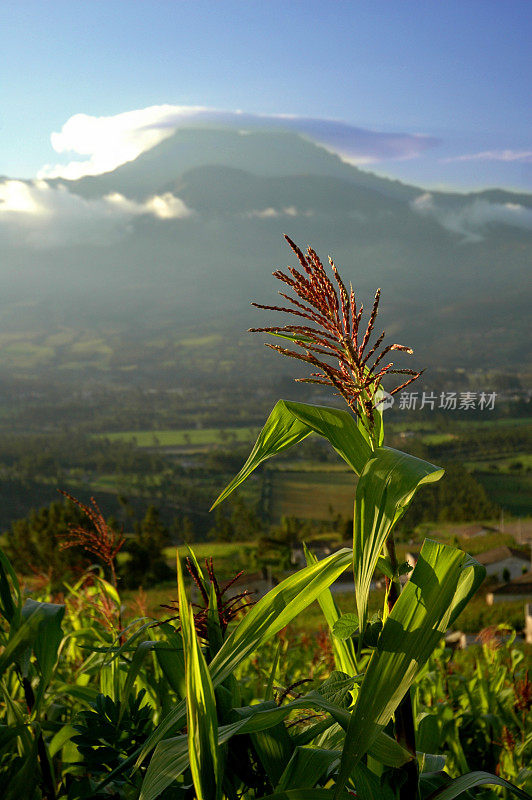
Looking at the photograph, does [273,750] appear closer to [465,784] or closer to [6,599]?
[465,784]

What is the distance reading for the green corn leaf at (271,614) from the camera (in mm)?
521

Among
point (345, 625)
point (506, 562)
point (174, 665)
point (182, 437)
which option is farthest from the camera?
point (182, 437)

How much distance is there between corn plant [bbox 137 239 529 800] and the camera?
475mm

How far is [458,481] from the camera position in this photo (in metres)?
20.6

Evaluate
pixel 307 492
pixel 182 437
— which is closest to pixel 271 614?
pixel 307 492

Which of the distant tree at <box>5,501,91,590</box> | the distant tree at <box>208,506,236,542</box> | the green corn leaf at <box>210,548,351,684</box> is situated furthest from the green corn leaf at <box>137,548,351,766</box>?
the distant tree at <box>208,506,236,542</box>

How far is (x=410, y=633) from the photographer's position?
49 centimetres

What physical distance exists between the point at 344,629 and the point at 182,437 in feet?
129

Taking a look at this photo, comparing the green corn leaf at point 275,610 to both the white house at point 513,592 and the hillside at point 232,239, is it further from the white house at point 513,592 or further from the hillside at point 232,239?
the hillside at point 232,239

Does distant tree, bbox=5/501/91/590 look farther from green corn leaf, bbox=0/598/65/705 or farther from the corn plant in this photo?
the corn plant

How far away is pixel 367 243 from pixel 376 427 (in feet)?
394

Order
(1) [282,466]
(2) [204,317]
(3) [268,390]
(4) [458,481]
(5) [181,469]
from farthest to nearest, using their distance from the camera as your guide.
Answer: (2) [204,317] → (3) [268,390] → (5) [181,469] → (1) [282,466] → (4) [458,481]

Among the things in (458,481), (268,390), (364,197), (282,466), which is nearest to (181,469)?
(282,466)

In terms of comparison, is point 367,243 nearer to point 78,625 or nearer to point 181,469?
point 181,469
